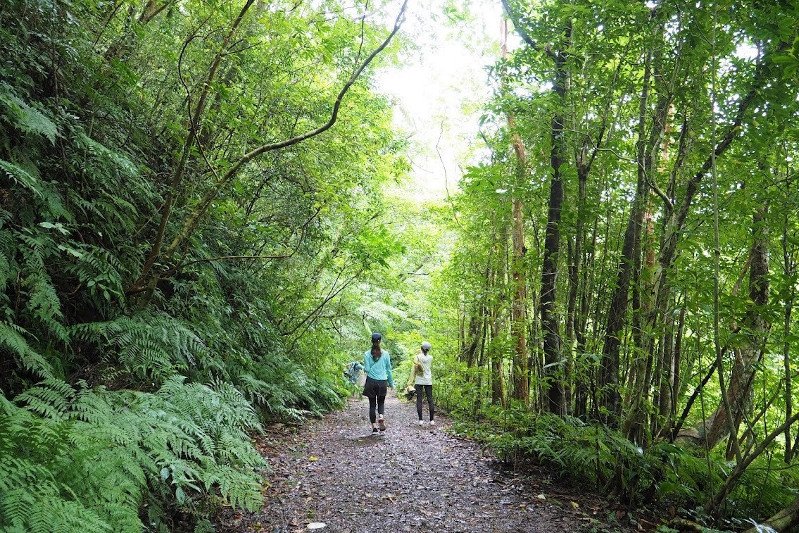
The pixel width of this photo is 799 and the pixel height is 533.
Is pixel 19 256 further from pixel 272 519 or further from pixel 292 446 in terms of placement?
pixel 292 446

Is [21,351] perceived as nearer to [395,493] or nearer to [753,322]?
[395,493]

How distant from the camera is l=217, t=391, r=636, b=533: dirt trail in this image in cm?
424

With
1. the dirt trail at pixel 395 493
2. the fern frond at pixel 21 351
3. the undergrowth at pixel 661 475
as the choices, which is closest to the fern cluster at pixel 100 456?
the fern frond at pixel 21 351

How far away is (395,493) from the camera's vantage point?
517cm

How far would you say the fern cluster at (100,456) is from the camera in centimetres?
212

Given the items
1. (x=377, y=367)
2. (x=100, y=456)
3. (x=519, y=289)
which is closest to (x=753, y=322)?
(x=519, y=289)

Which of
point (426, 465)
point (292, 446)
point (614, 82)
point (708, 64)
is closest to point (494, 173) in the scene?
point (614, 82)

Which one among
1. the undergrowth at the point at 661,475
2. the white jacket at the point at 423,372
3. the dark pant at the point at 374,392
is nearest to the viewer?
the undergrowth at the point at 661,475

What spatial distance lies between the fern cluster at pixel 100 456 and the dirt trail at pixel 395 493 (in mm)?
677

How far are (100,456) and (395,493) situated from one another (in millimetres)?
3394

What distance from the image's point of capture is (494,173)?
7137mm

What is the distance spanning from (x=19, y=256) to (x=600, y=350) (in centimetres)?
583

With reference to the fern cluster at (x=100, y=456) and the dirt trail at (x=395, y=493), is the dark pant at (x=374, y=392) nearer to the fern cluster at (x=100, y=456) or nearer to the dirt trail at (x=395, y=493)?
the dirt trail at (x=395, y=493)

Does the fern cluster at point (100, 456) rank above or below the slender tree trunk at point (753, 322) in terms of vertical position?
below
